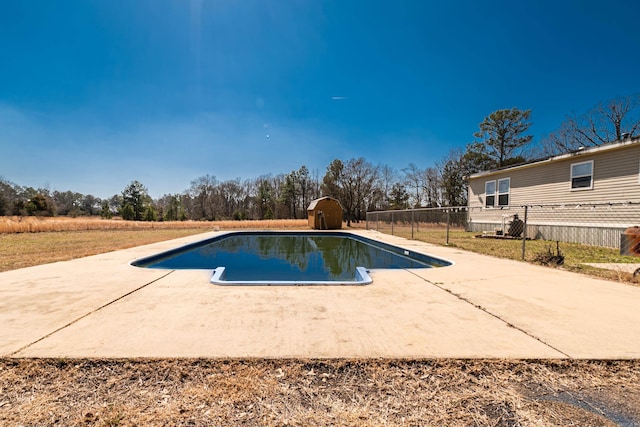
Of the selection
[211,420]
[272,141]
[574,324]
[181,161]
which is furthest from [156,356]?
[181,161]

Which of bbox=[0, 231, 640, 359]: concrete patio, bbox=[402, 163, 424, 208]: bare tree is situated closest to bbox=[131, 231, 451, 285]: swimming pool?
bbox=[0, 231, 640, 359]: concrete patio

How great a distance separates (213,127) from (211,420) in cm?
1534

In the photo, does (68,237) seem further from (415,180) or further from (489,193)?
(415,180)

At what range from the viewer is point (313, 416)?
1.27 metres

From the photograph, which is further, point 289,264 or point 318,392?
point 289,264

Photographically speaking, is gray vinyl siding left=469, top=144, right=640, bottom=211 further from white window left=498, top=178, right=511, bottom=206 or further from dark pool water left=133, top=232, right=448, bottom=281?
dark pool water left=133, top=232, right=448, bottom=281

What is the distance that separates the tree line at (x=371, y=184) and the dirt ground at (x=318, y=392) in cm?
2085

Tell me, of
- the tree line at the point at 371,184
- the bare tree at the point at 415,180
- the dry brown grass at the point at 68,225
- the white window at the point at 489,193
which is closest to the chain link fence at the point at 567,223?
the white window at the point at 489,193

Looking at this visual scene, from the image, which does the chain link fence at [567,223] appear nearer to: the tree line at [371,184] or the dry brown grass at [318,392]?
the dry brown grass at [318,392]

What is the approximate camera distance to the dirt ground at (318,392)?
4.11 ft

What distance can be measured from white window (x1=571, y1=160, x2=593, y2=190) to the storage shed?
11120 mm

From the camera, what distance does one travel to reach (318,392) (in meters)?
1.45

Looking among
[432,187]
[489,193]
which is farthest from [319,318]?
[432,187]

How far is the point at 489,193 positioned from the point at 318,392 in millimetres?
14246
